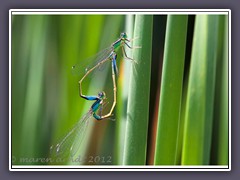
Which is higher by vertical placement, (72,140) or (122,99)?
(122,99)

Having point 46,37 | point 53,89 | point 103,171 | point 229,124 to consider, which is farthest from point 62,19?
point 229,124

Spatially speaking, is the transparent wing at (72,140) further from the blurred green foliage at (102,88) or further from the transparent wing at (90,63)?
the transparent wing at (90,63)

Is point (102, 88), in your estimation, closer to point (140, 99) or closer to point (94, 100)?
point (94, 100)

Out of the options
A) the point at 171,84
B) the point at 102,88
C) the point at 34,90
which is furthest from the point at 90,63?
the point at 171,84

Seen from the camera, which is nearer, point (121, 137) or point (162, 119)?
point (162, 119)
